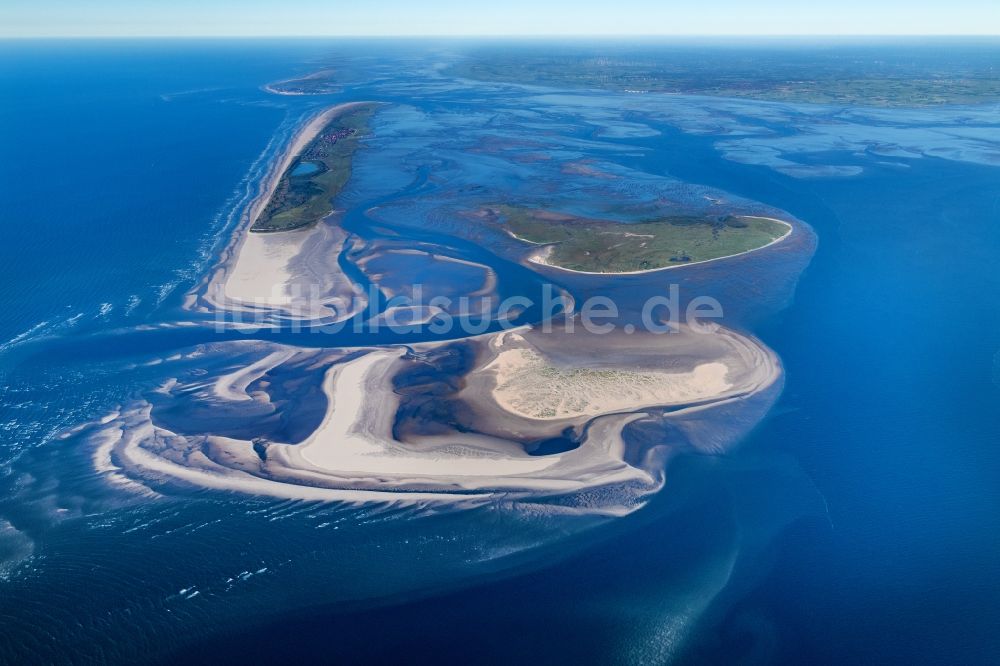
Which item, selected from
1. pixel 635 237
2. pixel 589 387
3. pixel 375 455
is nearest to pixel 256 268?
pixel 375 455

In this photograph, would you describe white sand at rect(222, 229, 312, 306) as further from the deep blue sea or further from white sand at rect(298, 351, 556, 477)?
white sand at rect(298, 351, 556, 477)

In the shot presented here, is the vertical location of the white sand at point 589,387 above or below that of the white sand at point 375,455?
above

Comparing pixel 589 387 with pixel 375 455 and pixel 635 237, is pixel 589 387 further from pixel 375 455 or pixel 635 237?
pixel 635 237

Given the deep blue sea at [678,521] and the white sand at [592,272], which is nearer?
the deep blue sea at [678,521]

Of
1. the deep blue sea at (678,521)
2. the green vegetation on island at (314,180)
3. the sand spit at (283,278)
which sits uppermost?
the green vegetation on island at (314,180)

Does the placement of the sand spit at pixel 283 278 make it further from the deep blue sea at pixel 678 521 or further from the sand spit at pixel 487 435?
the sand spit at pixel 487 435

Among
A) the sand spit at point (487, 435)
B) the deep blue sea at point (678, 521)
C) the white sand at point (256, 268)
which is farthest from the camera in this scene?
the white sand at point (256, 268)

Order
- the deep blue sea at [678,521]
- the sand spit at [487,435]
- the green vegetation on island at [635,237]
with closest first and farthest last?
the deep blue sea at [678,521] → the sand spit at [487,435] → the green vegetation on island at [635,237]

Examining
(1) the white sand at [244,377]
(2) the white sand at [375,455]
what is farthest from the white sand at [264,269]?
(2) the white sand at [375,455]
